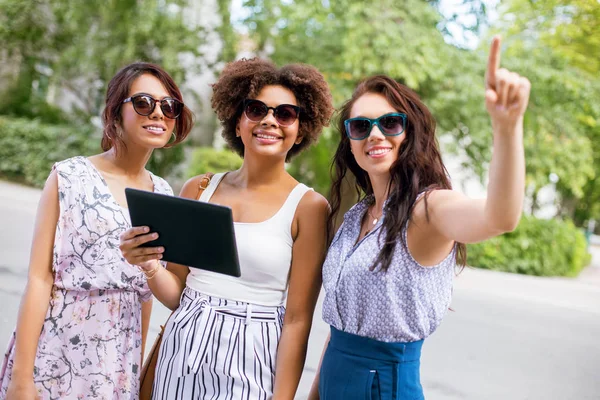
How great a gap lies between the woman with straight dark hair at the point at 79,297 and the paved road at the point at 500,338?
8.58 ft

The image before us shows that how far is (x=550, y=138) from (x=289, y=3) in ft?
21.1

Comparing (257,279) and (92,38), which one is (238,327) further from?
(92,38)

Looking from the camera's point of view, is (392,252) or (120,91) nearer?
(392,252)

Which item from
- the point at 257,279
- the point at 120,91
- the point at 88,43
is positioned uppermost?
the point at 88,43

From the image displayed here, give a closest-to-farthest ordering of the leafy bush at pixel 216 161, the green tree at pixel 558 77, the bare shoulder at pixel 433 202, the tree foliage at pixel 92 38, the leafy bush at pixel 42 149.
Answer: the bare shoulder at pixel 433 202, the green tree at pixel 558 77, the leafy bush at pixel 216 161, the tree foliage at pixel 92 38, the leafy bush at pixel 42 149

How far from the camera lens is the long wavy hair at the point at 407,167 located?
1.81 m

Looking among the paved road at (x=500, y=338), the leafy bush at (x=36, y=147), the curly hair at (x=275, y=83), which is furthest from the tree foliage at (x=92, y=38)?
the curly hair at (x=275, y=83)

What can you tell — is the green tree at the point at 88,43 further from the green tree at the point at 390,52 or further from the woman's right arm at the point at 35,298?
the woman's right arm at the point at 35,298

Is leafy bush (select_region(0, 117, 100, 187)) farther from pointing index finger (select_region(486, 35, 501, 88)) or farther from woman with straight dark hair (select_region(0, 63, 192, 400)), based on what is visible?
pointing index finger (select_region(486, 35, 501, 88))

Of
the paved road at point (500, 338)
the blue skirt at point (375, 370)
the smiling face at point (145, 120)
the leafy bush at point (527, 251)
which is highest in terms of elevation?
the smiling face at point (145, 120)

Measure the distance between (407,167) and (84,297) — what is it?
1305 mm

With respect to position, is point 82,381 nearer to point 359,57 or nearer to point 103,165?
point 103,165

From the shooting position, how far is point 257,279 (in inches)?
81.6

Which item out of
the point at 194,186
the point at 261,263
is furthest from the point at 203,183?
the point at 261,263
